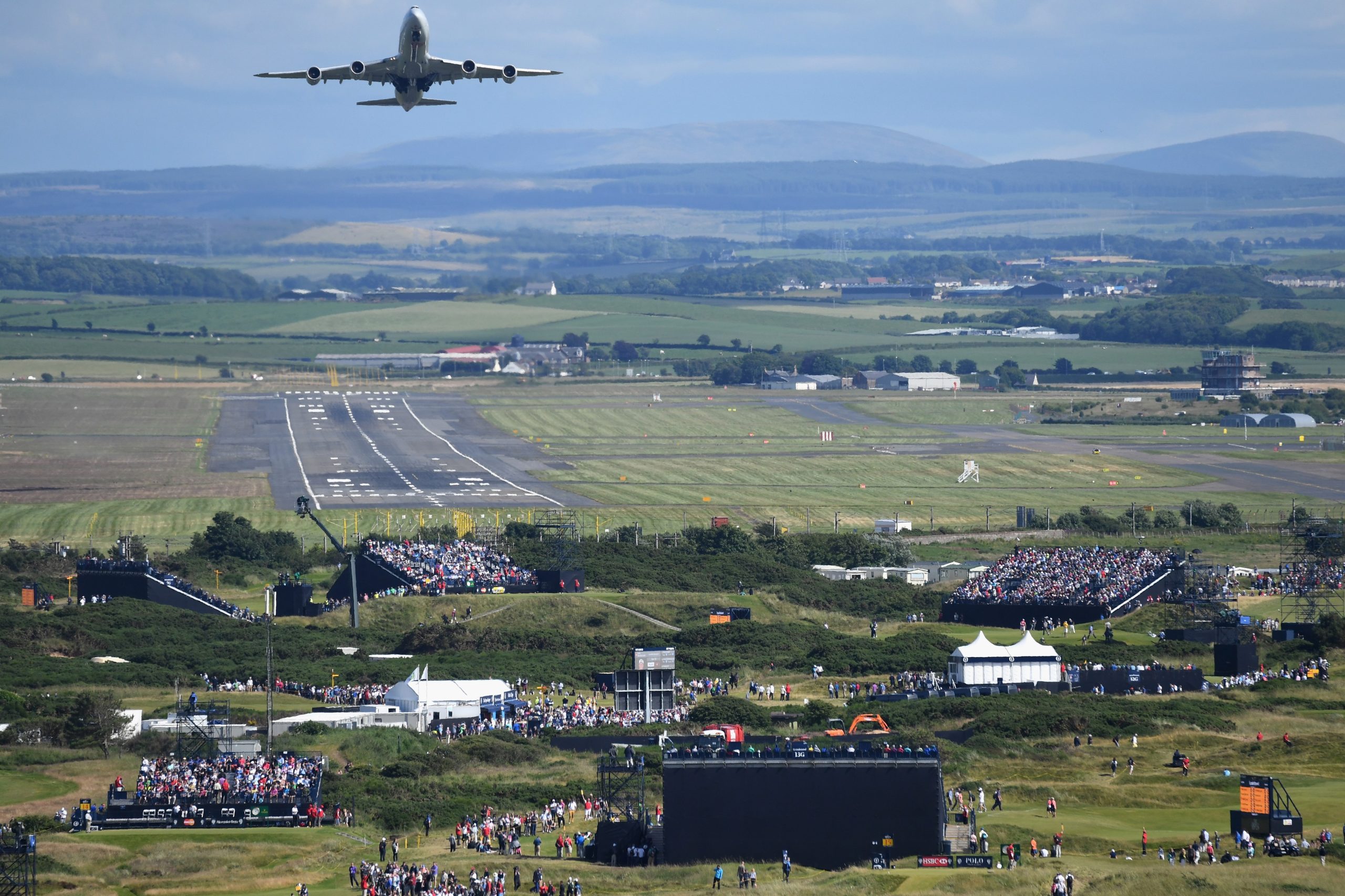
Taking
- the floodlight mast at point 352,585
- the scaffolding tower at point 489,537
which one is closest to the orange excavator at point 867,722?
the floodlight mast at point 352,585

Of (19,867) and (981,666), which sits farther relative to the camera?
(981,666)

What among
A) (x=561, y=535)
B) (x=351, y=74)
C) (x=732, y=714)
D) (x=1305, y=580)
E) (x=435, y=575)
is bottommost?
(x=435, y=575)

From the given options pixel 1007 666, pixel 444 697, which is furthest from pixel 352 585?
pixel 1007 666

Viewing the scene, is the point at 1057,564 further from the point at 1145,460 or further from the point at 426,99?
the point at 1145,460

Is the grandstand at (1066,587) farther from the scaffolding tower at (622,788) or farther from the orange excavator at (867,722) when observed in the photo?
the scaffolding tower at (622,788)

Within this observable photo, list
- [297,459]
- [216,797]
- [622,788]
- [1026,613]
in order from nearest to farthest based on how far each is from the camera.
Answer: [216,797] < [622,788] < [1026,613] < [297,459]

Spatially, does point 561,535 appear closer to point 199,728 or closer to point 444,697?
point 444,697

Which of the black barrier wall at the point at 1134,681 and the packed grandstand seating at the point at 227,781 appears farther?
the black barrier wall at the point at 1134,681
